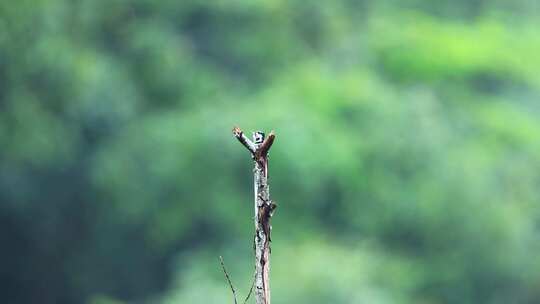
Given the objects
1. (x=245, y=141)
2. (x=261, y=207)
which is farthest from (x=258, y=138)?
(x=261, y=207)

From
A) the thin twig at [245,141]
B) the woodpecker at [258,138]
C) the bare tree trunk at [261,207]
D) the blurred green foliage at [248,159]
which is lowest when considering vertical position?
the bare tree trunk at [261,207]

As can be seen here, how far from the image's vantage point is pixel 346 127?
26.2 metres

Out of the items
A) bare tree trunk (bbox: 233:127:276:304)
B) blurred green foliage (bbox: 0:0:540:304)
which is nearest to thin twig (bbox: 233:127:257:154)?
bare tree trunk (bbox: 233:127:276:304)

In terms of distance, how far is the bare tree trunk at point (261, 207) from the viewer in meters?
3.22

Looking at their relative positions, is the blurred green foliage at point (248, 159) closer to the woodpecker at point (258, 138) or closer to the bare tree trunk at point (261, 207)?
the bare tree trunk at point (261, 207)

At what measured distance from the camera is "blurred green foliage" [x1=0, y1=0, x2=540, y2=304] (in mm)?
20734

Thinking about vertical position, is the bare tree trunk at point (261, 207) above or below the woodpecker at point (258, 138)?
below

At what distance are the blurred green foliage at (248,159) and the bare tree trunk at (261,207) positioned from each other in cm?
1312

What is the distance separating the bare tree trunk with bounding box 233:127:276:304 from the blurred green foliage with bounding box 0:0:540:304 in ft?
43.0

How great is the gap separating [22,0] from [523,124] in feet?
44.5

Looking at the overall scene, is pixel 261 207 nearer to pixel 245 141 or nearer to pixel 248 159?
pixel 245 141

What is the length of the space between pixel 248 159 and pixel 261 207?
19.3m

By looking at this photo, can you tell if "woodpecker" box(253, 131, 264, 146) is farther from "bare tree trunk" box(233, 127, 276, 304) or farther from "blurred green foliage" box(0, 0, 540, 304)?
"blurred green foliage" box(0, 0, 540, 304)

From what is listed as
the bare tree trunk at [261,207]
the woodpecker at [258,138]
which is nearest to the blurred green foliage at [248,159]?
the bare tree trunk at [261,207]
